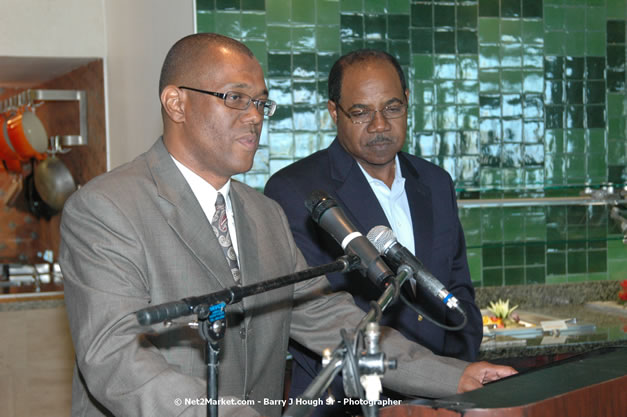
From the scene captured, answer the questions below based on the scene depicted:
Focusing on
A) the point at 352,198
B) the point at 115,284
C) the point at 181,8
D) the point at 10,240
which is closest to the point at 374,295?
the point at 352,198

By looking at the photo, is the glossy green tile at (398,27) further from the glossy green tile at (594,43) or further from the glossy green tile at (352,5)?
the glossy green tile at (594,43)

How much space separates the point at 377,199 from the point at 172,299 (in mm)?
955

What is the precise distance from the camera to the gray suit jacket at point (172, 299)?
1.62 meters

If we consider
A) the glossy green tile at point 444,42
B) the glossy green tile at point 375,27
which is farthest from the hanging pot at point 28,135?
the glossy green tile at point 444,42

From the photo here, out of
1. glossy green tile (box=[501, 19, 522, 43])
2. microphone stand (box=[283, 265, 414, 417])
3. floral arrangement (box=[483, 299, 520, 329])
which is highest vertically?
glossy green tile (box=[501, 19, 522, 43])

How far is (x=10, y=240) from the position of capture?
21.9 feet

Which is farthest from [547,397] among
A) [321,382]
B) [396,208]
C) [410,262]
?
[396,208]

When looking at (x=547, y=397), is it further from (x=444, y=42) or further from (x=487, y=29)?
(x=487, y=29)

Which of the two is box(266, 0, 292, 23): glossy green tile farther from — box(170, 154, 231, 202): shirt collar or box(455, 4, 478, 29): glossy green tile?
box(170, 154, 231, 202): shirt collar

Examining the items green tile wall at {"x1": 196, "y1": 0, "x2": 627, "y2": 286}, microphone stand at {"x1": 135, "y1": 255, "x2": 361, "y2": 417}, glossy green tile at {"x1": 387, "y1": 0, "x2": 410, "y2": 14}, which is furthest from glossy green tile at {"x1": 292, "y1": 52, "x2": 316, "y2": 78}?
microphone stand at {"x1": 135, "y1": 255, "x2": 361, "y2": 417}

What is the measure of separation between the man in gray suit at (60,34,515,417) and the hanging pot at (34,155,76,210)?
379 cm

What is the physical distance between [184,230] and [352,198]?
0.78 metres

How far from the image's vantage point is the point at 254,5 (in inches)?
150

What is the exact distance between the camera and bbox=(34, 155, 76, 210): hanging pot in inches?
A: 225
